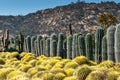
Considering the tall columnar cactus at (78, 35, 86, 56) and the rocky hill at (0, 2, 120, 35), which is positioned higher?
the rocky hill at (0, 2, 120, 35)

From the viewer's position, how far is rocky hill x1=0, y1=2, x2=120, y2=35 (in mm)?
92188

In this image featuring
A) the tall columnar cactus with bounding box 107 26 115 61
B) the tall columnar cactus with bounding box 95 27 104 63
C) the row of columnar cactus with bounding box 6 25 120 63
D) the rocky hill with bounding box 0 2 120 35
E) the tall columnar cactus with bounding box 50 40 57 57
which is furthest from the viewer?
the rocky hill with bounding box 0 2 120 35

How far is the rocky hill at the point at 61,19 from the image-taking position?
92.2 metres

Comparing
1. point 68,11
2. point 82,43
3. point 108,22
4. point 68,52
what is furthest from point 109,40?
point 68,11

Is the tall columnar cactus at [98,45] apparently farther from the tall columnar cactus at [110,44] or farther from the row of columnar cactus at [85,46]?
the tall columnar cactus at [110,44]

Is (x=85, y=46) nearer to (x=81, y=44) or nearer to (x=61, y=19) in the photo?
(x=81, y=44)

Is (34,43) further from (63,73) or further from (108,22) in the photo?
(63,73)

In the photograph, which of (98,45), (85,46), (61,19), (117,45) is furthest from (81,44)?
(61,19)

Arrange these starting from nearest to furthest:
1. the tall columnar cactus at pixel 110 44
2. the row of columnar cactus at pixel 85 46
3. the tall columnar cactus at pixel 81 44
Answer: the tall columnar cactus at pixel 110 44 < the row of columnar cactus at pixel 85 46 < the tall columnar cactus at pixel 81 44

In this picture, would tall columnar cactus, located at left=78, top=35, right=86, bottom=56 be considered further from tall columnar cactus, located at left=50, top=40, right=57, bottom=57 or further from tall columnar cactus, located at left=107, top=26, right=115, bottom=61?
tall columnar cactus, located at left=50, top=40, right=57, bottom=57

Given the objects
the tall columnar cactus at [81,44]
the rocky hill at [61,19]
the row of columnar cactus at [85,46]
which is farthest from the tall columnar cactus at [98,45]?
the rocky hill at [61,19]

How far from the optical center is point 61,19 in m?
97.4

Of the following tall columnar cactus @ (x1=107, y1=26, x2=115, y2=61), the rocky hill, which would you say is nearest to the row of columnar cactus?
tall columnar cactus @ (x1=107, y1=26, x2=115, y2=61)

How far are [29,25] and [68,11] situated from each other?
12556 millimetres
